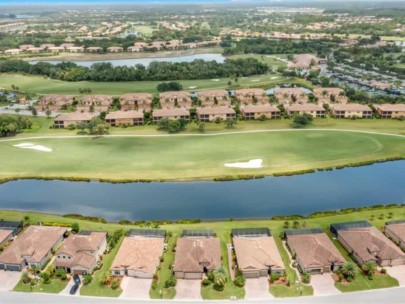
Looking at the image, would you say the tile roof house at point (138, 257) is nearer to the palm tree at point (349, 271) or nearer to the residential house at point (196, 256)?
the residential house at point (196, 256)

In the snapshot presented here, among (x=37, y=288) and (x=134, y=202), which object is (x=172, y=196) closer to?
(x=134, y=202)

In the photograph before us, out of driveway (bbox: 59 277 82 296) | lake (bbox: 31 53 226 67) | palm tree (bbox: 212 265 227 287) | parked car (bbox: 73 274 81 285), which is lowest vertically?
lake (bbox: 31 53 226 67)

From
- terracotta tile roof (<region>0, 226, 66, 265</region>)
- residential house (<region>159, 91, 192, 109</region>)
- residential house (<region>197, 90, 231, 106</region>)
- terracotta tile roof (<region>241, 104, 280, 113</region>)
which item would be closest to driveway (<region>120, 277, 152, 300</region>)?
terracotta tile roof (<region>0, 226, 66, 265</region>)

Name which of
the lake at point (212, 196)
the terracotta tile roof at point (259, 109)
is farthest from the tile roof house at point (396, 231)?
the terracotta tile roof at point (259, 109)

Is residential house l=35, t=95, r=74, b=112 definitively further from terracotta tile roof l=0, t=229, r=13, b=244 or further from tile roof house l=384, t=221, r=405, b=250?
tile roof house l=384, t=221, r=405, b=250

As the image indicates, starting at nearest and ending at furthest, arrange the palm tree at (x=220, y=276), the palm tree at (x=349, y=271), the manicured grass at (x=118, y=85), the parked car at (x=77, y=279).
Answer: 1. the palm tree at (x=220, y=276)
2. the palm tree at (x=349, y=271)
3. the parked car at (x=77, y=279)
4. the manicured grass at (x=118, y=85)

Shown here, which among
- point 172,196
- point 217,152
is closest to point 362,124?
point 217,152
